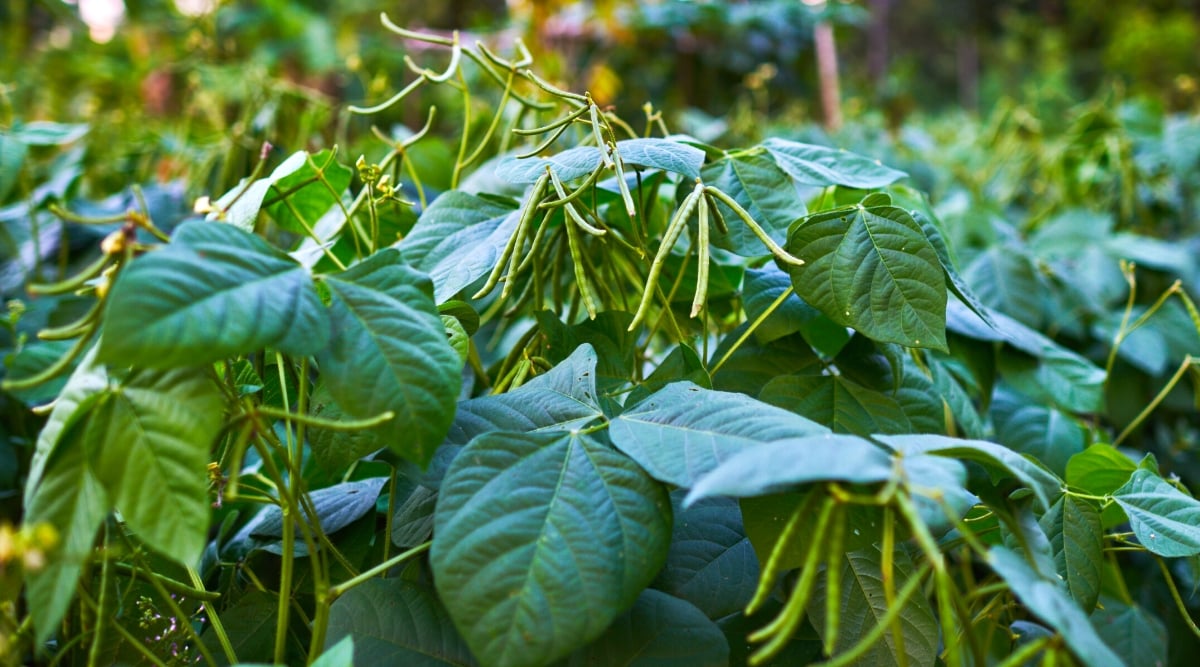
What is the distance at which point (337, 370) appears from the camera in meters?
0.44

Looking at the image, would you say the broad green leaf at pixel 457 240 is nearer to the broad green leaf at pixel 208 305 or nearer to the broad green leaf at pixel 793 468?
the broad green leaf at pixel 208 305

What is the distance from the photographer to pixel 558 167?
582 millimetres

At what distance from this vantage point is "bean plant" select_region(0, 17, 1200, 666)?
1.31 feet

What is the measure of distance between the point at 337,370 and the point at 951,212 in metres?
1.08

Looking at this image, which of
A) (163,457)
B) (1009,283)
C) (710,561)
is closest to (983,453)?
(710,561)

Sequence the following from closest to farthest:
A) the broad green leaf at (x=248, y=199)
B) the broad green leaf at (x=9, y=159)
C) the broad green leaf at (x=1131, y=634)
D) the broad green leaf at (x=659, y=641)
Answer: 1. the broad green leaf at (x=659, y=641)
2. the broad green leaf at (x=248, y=199)
3. the broad green leaf at (x=1131, y=634)
4. the broad green leaf at (x=9, y=159)

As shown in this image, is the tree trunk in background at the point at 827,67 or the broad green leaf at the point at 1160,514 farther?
the tree trunk in background at the point at 827,67

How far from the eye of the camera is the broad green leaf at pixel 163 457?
40 cm

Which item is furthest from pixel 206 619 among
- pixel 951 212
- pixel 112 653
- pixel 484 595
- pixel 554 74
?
pixel 554 74

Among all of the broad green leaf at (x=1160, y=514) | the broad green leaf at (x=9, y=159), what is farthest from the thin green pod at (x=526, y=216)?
the broad green leaf at (x=9, y=159)

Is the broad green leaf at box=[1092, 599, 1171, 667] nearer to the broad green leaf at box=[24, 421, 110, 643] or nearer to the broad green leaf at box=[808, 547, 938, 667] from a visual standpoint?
the broad green leaf at box=[808, 547, 938, 667]

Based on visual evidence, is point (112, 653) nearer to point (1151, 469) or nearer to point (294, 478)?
point (294, 478)

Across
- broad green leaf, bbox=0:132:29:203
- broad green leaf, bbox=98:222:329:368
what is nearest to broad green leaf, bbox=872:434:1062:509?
broad green leaf, bbox=98:222:329:368

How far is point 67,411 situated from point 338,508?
21 centimetres
